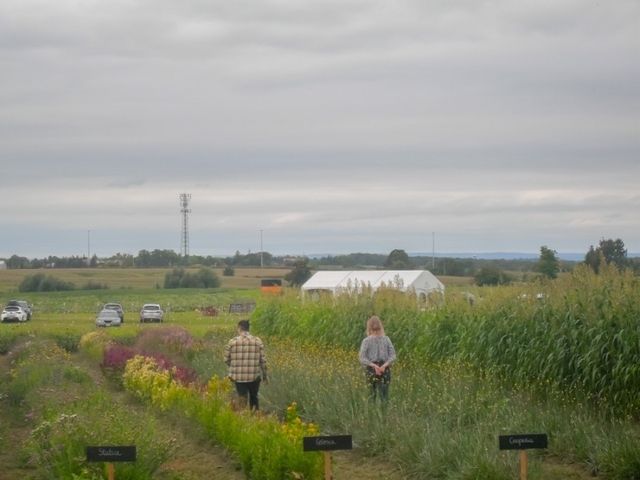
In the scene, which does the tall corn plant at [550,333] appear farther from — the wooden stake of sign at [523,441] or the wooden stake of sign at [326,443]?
the wooden stake of sign at [326,443]

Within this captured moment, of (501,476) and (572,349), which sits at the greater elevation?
(572,349)

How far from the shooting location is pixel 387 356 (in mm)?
17047

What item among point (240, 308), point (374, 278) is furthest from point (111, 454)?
point (240, 308)

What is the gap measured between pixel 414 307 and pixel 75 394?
7982 mm

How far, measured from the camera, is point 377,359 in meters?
17.0

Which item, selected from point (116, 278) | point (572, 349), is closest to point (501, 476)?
point (572, 349)

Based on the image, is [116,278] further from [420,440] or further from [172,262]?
[420,440]

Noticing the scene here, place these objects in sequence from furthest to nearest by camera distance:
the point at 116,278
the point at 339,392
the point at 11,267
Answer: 1. the point at 11,267
2. the point at 116,278
3. the point at 339,392

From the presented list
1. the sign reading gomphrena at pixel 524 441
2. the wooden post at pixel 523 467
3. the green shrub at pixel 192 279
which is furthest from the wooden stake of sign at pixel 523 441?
the green shrub at pixel 192 279

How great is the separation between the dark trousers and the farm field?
371 millimetres

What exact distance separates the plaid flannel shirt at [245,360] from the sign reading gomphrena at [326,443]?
652cm

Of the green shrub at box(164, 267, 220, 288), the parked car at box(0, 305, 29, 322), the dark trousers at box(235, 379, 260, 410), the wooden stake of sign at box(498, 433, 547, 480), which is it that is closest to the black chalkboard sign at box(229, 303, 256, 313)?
the parked car at box(0, 305, 29, 322)

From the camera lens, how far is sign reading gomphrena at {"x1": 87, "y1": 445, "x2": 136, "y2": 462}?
10.3 m

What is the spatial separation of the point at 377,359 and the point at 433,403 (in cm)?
169
